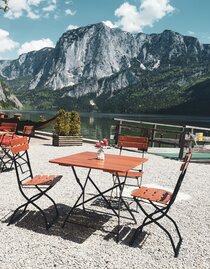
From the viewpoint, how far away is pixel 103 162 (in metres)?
5.29

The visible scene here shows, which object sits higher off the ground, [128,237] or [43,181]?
[43,181]

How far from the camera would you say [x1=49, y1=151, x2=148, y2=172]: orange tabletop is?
4793 mm

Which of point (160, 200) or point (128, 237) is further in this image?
point (128, 237)

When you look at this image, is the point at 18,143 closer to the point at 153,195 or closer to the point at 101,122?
the point at 153,195

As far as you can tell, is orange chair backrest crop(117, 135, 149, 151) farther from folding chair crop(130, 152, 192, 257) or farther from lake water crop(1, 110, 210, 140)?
lake water crop(1, 110, 210, 140)

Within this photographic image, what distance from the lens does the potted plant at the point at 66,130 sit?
1573 cm

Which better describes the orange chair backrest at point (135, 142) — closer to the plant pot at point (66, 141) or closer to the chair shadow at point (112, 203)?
the chair shadow at point (112, 203)

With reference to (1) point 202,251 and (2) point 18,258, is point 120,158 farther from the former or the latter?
(2) point 18,258

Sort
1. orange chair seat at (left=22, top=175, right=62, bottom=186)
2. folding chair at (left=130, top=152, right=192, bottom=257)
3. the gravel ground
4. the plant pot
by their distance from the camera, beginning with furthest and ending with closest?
1. the plant pot
2. orange chair seat at (left=22, top=175, right=62, bottom=186)
3. folding chair at (left=130, top=152, right=192, bottom=257)
4. the gravel ground

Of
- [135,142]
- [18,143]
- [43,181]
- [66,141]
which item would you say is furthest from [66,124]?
[43,181]

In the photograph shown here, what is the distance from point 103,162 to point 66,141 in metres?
10.7

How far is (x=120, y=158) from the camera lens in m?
5.80

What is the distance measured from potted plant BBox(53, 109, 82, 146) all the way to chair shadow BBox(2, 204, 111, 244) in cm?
970

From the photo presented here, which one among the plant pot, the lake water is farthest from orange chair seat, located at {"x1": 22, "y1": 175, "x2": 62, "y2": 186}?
the lake water
